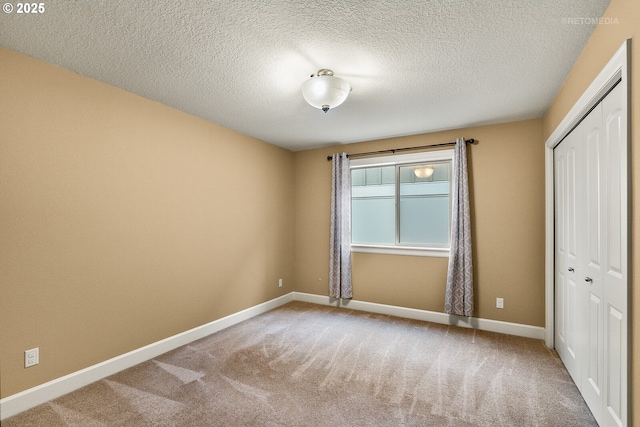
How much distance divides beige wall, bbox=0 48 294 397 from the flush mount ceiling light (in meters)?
1.29

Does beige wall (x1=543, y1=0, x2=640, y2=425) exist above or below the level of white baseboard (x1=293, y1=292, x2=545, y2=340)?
above

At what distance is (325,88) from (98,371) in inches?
116

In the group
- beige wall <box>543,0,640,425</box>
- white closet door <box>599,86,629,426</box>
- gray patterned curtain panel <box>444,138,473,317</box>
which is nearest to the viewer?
beige wall <box>543,0,640,425</box>

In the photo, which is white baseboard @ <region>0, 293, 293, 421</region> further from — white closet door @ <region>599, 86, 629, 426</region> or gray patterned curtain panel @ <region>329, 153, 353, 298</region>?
white closet door @ <region>599, 86, 629, 426</region>

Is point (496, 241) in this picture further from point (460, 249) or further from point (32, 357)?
point (32, 357)

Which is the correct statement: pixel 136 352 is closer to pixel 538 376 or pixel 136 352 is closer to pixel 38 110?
pixel 38 110

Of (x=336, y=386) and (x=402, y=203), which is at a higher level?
(x=402, y=203)

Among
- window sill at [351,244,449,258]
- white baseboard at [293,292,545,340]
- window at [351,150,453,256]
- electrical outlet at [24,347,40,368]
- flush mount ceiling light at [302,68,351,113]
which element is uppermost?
flush mount ceiling light at [302,68,351,113]

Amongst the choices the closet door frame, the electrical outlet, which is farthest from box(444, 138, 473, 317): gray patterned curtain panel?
the electrical outlet

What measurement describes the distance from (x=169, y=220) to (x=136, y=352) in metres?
1.27

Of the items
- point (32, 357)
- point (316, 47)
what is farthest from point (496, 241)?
point (32, 357)

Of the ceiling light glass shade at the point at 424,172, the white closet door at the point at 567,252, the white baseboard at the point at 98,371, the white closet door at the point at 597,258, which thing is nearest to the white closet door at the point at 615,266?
the white closet door at the point at 597,258

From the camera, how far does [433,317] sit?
4027 mm

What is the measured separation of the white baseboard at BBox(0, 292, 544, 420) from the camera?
218 cm
